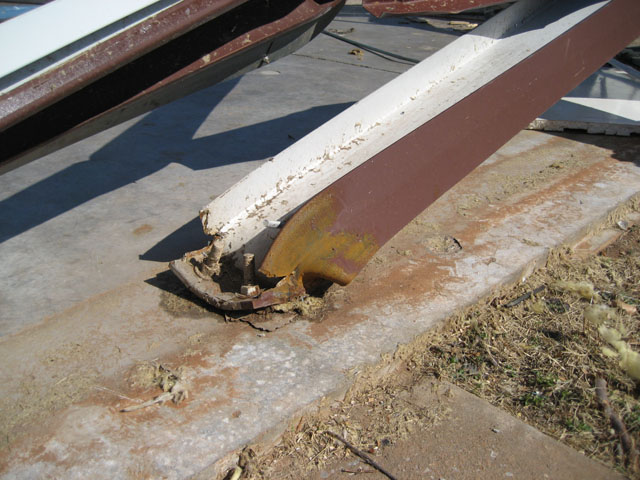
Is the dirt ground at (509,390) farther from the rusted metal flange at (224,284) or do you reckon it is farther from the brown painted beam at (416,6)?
the brown painted beam at (416,6)

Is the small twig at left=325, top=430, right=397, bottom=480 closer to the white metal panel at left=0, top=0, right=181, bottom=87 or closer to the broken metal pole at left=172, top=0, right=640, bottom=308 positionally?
the broken metal pole at left=172, top=0, right=640, bottom=308

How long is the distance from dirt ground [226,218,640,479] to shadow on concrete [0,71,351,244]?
1.35 metres

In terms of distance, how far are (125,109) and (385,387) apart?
167 centimetres

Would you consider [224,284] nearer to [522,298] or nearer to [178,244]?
[178,244]

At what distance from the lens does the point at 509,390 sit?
2.14 metres

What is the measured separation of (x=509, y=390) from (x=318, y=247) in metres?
0.86

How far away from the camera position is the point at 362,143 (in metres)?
3.05

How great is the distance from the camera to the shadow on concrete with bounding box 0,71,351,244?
11.3 feet

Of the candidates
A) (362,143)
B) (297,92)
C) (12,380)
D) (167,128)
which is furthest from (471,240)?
(297,92)

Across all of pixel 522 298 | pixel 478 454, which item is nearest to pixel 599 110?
pixel 522 298

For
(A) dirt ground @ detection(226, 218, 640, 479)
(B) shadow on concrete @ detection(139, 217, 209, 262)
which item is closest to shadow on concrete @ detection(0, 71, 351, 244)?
(B) shadow on concrete @ detection(139, 217, 209, 262)

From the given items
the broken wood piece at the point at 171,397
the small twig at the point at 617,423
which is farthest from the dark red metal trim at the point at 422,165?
the small twig at the point at 617,423

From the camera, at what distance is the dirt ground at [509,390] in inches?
→ 72.8

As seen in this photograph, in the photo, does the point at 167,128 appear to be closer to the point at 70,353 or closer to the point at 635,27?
the point at 70,353
